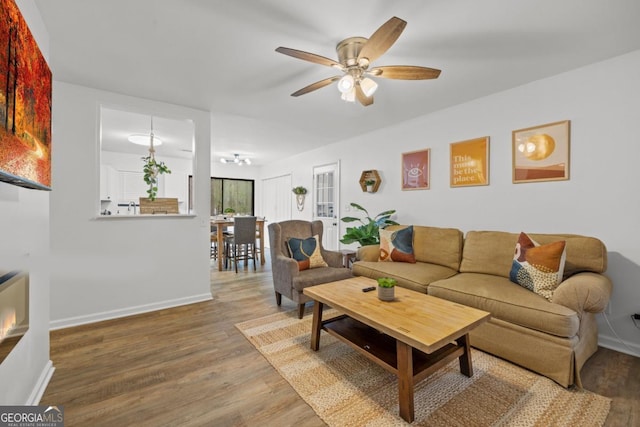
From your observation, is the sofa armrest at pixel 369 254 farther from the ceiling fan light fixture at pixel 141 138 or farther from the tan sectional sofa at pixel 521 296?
the ceiling fan light fixture at pixel 141 138

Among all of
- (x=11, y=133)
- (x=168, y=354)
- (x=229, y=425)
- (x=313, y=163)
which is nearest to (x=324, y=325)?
(x=229, y=425)

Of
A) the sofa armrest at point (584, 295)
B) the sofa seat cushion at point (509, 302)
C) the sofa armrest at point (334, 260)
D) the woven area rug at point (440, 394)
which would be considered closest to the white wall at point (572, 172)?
the sofa armrest at point (584, 295)

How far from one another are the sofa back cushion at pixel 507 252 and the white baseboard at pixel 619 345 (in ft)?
2.14

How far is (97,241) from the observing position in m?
2.87

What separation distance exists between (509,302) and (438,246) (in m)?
1.20

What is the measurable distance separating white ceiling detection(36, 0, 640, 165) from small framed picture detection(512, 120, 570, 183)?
51cm

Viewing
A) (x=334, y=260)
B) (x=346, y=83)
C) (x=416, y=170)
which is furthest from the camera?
(x=416, y=170)

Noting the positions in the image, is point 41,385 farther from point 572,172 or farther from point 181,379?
point 572,172

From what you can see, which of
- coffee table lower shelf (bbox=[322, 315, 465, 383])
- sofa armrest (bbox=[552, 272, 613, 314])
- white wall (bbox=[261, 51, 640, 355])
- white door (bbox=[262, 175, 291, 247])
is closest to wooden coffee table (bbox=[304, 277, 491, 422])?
coffee table lower shelf (bbox=[322, 315, 465, 383])

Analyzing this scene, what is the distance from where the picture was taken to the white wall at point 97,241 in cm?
270

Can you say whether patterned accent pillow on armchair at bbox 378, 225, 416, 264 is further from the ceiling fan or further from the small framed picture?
the ceiling fan

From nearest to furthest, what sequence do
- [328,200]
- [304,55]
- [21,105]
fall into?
[21,105] < [304,55] < [328,200]

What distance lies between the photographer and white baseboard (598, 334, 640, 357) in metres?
2.18

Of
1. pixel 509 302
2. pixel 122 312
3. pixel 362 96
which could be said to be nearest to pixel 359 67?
pixel 362 96
